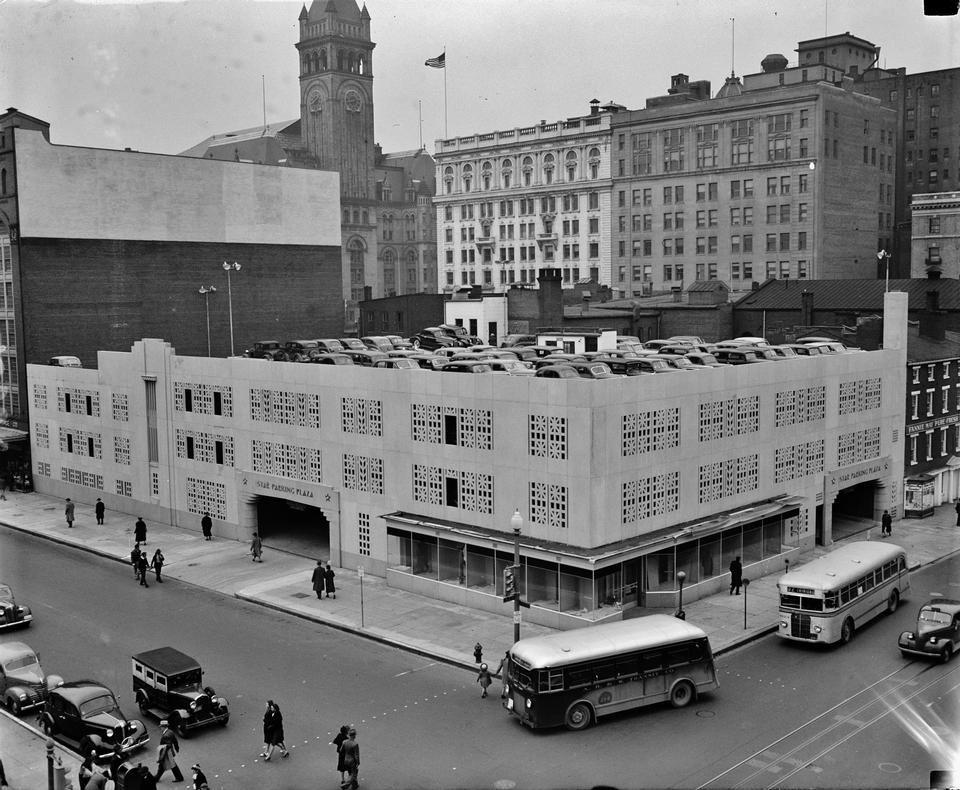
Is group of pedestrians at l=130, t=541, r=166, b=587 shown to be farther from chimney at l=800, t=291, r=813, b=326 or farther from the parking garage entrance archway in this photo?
chimney at l=800, t=291, r=813, b=326

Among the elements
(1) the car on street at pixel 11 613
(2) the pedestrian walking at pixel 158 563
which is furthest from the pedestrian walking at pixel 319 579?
(1) the car on street at pixel 11 613

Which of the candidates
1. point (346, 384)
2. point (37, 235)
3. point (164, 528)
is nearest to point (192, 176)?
point (37, 235)

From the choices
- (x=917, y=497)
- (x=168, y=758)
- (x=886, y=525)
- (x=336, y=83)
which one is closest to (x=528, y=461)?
(x=168, y=758)

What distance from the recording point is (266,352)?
5559cm

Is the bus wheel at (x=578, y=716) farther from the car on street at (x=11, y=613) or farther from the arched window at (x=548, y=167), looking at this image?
the arched window at (x=548, y=167)

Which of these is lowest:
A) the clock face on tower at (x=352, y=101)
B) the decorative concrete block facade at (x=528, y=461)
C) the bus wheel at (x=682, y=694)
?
the bus wheel at (x=682, y=694)

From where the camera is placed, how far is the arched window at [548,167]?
11381cm

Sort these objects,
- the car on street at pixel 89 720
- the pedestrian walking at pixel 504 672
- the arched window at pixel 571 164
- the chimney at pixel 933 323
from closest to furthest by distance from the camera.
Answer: the car on street at pixel 89 720 → the pedestrian walking at pixel 504 672 → the chimney at pixel 933 323 → the arched window at pixel 571 164

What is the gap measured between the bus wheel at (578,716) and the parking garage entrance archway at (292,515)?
61.7 ft

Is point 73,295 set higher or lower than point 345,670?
higher

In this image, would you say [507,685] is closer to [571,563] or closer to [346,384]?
[571,563]

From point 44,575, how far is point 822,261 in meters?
76.3

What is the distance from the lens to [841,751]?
81.6 ft

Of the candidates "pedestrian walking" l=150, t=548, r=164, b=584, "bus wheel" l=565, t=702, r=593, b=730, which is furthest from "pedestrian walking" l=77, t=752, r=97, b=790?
"pedestrian walking" l=150, t=548, r=164, b=584
